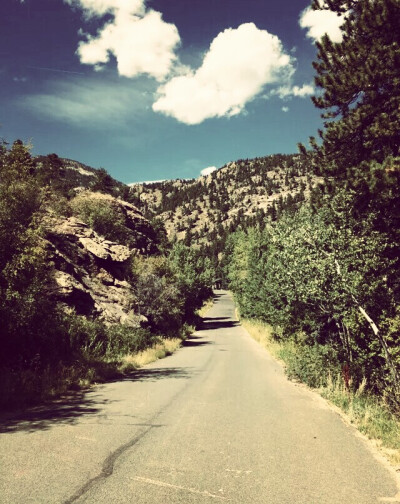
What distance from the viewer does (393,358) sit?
11.0 metres

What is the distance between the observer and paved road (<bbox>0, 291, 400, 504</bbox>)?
4.43m

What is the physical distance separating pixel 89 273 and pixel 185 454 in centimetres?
1895

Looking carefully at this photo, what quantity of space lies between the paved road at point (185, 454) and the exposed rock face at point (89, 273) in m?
9.68

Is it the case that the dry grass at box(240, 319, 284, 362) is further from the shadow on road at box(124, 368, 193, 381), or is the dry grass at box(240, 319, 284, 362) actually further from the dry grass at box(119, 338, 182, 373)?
the shadow on road at box(124, 368, 193, 381)

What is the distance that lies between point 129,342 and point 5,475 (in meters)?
14.4

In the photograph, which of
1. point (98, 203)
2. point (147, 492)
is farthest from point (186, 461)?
point (98, 203)

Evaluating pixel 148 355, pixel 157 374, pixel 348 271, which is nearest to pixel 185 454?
pixel 348 271

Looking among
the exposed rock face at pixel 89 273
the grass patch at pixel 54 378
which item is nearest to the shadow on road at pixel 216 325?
the exposed rock face at pixel 89 273

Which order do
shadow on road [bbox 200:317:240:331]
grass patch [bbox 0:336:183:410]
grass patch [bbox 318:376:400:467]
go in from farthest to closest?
shadow on road [bbox 200:317:240:331]
grass patch [bbox 0:336:183:410]
grass patch [bbox 318:376:400:467]

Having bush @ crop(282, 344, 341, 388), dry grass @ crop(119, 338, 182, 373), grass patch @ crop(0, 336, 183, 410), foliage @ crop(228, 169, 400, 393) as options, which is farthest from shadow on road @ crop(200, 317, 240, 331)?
foliage @ crop(228, 169, 400, 393)

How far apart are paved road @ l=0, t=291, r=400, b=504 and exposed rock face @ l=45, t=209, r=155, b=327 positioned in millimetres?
9680

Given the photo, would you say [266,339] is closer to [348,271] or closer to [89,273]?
[89,273]

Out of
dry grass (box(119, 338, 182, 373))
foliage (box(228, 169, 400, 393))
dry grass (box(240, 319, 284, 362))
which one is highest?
foliage (box(228, 169, 400, 393))

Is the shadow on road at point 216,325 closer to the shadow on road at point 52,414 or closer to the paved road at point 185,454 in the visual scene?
the shadow on road at point 52,414
